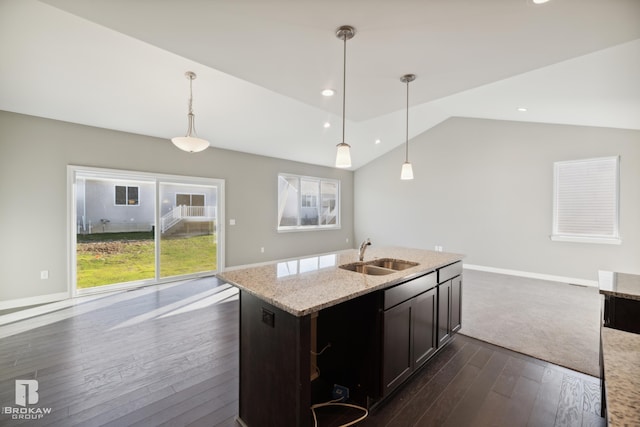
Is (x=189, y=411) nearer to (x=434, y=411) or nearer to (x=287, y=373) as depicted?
(x=287, y=373)

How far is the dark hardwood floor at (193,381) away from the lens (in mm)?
1880

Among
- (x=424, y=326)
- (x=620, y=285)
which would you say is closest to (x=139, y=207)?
(x=424, y=326)

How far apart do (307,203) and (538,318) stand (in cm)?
542

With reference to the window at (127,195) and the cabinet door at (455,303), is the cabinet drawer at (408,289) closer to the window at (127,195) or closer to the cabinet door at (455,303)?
the cabinet door at (455,303)

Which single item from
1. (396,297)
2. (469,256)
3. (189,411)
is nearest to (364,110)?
(396,297)

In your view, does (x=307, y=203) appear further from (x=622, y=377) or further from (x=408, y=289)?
(x=622, y=377)

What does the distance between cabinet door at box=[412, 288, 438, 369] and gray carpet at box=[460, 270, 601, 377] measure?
101 cm

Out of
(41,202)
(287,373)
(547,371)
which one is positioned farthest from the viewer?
(41,202)

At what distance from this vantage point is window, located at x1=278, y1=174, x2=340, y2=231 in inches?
276

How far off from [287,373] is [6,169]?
484 cm

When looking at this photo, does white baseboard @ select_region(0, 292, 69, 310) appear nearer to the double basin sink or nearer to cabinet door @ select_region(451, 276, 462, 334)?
the double basin sink

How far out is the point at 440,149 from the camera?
22.0ft

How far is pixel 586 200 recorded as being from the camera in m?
4.93

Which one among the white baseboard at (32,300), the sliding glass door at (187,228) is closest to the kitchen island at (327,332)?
the sliding glass door at (187,228)
